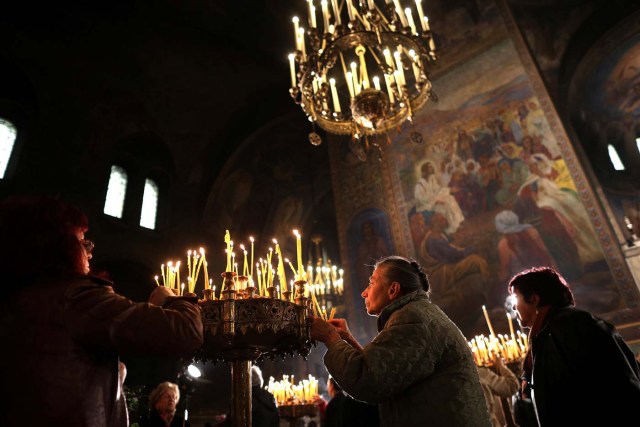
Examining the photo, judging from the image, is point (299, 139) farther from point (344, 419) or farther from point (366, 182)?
point (344, 419)

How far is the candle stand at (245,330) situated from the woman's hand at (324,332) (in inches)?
2.0

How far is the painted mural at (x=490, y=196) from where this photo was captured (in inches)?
287

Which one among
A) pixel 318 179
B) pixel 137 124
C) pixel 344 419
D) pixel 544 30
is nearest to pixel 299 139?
pixel 318 179

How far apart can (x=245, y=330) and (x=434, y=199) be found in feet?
25.7

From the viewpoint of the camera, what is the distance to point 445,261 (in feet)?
27.7

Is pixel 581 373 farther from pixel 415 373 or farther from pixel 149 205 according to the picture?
pixel 149 205

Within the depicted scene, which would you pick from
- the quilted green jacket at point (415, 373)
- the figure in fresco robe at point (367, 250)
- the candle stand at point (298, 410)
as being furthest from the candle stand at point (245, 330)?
the figure in fresco robe at point (367, 250)

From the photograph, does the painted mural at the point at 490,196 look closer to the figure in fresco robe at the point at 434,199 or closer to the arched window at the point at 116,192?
the figure in fresco robe at the point at 434,199

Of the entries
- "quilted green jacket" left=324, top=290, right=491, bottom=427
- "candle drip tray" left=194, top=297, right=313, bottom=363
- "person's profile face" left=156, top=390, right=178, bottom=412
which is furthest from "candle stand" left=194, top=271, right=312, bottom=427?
"person's profile face" left=156, top=390, right=178, bottom=412

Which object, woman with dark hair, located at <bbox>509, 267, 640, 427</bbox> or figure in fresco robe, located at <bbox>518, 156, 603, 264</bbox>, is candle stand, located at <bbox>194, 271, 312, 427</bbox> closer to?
woman with dark hair, located at <bbox>509, 267, 640, 427</bbox>

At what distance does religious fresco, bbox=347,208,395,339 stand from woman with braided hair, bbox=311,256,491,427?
7448 mm

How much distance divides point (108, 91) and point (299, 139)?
220 inches

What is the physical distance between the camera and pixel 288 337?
1.91 metres

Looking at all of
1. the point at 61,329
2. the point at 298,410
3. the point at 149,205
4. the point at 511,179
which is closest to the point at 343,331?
the point at 61,329
